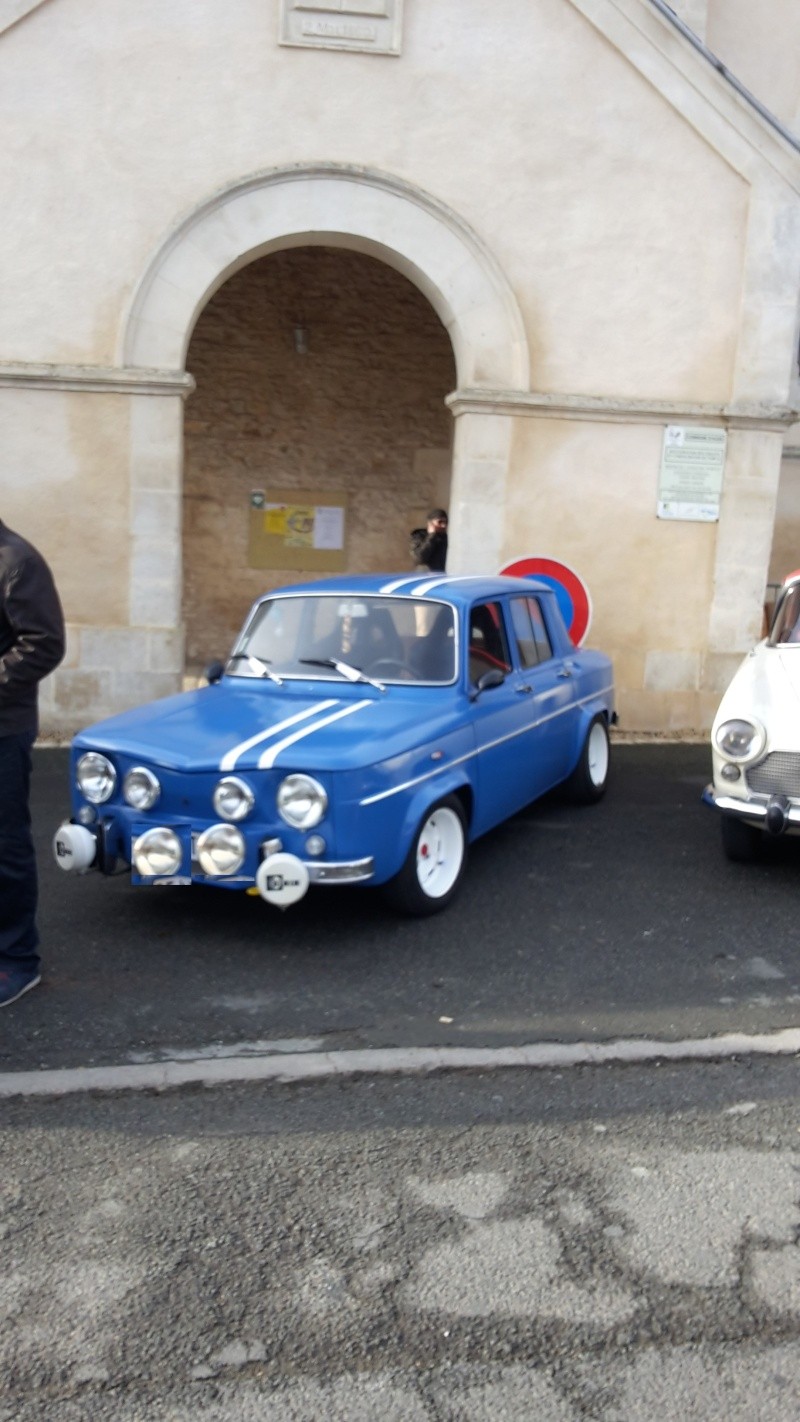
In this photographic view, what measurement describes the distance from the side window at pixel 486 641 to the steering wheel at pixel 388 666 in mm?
324

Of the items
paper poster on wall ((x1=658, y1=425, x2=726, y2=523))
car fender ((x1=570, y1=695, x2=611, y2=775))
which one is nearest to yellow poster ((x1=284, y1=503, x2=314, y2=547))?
paper poster on wall ((x1=658, y1=425, x2=726, y2=523))

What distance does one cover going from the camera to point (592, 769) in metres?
7.66

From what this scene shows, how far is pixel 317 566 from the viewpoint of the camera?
46.5ft

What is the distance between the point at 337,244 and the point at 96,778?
6380mm

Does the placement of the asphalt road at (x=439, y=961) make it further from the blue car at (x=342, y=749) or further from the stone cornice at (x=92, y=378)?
the stone cornice at (x=92, y=378)

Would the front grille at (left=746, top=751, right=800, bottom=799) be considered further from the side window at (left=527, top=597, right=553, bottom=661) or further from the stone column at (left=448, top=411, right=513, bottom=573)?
A: the stone column at (left=448, top=411, right=513, bottom=573)

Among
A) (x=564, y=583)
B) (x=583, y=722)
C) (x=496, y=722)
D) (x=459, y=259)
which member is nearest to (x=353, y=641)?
(x=496, y=722)

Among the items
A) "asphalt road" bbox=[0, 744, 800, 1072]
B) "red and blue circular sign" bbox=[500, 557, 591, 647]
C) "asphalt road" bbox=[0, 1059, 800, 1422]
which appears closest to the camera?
"asphalt road" bbox=[0, 1059, 800, 1422]

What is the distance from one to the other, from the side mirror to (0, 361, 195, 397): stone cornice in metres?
4.61

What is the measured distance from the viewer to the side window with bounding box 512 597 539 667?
664 cm

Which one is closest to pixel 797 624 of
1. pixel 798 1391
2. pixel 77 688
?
pixel 798 1391

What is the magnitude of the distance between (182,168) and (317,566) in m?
5.64

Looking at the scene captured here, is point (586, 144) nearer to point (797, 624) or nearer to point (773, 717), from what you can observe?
point (797, 624)

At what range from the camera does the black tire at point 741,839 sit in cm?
627
